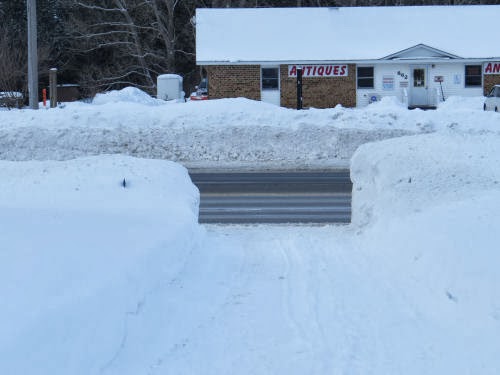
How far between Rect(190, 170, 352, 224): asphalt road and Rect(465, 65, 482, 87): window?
20650 mm

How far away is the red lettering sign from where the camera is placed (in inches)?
1515

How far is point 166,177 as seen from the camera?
11.1 metres

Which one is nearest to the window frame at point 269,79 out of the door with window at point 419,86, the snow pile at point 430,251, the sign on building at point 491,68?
the door with window at point 419,86

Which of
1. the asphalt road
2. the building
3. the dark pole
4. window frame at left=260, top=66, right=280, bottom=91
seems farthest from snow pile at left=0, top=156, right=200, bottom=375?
window frame at left=260, top=66, right=280, bottom=91

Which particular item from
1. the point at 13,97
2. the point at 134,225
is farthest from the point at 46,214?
the point at 13,97

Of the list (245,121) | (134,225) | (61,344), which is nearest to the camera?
(61,344)

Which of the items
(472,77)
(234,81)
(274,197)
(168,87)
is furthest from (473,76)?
(274,197)

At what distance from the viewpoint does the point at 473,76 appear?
39125 mm

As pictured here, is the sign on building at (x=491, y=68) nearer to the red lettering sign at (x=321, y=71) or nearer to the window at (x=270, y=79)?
the red lettering sign at (x=321, y=71)

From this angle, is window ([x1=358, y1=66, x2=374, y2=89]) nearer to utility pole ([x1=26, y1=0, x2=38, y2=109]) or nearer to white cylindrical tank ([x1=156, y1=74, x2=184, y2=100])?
white cylindrical tank ([x1=156, y1=74, x2=184, y2=100])

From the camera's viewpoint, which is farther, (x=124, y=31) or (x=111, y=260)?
(x=124, y=31)

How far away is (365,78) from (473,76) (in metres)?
5.18

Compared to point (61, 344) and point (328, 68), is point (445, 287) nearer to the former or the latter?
point (61, 344)

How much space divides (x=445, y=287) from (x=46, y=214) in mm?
3555
